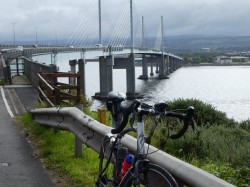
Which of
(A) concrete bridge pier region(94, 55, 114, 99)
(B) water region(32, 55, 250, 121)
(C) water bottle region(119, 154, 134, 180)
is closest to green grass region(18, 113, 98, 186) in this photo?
(C) water bottle region(119, 154, 134, 180)

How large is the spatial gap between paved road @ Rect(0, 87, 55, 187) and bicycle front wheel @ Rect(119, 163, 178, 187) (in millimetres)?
2407

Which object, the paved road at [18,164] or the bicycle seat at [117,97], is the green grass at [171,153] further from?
the bicycle seat at [117,97]

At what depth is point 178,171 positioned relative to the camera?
3654mm

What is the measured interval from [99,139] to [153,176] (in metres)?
2.24

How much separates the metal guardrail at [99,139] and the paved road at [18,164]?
588 millimetres

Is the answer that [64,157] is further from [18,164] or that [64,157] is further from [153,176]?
[153,176]

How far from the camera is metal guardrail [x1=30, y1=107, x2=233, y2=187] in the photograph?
11.1 ft

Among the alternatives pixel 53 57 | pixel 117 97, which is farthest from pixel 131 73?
pixel 117 97

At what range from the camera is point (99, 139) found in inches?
223

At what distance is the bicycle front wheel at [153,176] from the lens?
3.32m

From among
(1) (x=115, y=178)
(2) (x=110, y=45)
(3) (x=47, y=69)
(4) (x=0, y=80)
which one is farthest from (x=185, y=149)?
(2) (x=110, y=45)

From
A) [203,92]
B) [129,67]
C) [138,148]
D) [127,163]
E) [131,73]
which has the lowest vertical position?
[203,92]

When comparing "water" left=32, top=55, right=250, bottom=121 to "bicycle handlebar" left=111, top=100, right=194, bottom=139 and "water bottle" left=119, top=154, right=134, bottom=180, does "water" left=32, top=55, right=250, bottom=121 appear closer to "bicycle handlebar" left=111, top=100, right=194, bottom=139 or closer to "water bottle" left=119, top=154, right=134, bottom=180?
"water bottle" left=119, top=154, right=134, bottom=180

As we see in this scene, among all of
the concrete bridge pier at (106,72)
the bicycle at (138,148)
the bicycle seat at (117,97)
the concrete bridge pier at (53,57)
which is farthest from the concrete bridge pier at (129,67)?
the bicycle seat at (117,97)
